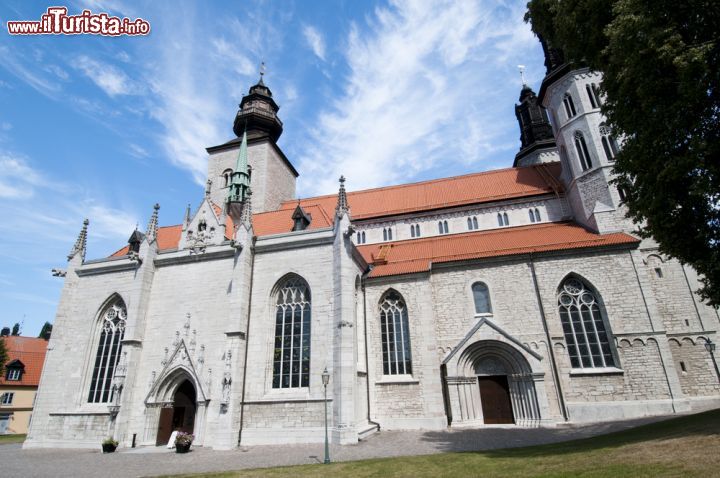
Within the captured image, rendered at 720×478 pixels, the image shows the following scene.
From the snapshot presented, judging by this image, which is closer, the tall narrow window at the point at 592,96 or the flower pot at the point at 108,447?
the flower pot at the point at 108,447

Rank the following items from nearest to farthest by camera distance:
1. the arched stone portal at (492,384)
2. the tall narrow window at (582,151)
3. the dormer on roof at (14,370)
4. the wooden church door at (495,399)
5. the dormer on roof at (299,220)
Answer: the arched stone portal at (492,384) < the wooden church door at (495,399) < the dormer on roof at (299,220) < the tall narrow window at (582,151) < the dormer on roof at (14,370)

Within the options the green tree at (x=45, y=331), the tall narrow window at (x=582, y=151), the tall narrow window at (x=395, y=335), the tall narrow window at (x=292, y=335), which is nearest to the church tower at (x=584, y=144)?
the tall narrow window at (x=582, y=151)

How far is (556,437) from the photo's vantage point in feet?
42.6

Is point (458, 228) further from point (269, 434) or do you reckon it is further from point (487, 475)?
point (487, 475)

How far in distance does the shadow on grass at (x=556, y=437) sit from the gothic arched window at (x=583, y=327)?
2.87 meters

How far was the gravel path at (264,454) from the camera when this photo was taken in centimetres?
1110

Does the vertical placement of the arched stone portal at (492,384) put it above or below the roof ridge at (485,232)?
below

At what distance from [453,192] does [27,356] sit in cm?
4086

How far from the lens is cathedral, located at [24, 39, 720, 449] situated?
15531 mm

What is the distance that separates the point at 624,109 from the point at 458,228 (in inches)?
562

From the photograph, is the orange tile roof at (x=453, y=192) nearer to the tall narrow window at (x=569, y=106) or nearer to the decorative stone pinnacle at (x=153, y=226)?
the tall narrow window at (x=569, y=106)

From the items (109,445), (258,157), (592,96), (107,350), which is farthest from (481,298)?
(258,157)

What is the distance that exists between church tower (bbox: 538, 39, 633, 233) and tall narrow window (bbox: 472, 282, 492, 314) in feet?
22.8

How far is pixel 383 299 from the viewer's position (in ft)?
63.3
